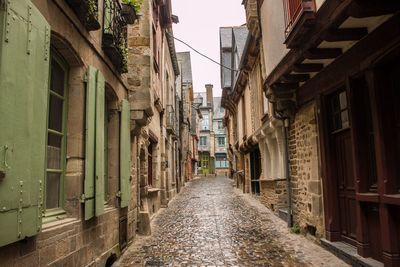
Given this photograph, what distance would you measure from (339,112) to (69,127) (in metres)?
4.07

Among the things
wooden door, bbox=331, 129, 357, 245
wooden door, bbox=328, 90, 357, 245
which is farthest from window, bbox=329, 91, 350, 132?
wooden door, bbox=331, 129, 357, 245

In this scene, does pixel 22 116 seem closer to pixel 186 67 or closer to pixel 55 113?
pixel 55 113

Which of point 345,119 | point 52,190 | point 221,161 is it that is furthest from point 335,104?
point 221,161

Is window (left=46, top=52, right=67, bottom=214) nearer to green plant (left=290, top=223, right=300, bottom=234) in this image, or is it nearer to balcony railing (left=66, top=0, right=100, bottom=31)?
balcony railing (left=66, top=0, right=100, bottom=31)

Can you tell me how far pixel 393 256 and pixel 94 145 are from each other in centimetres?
367

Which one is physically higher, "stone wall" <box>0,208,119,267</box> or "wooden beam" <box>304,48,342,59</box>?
"wooden beam" <box>304,48,342,59</box>

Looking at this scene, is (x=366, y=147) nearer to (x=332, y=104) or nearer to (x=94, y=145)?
(x=332, y=104)

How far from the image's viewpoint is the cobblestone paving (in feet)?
18.6

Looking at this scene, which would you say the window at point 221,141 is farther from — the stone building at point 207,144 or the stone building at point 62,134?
the stone building at point 62,134

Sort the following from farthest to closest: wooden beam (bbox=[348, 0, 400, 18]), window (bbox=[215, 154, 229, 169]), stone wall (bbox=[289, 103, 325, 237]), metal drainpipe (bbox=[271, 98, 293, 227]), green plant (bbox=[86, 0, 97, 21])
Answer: window (bbox=[215, 154, 229, 169]) < metal drainpipe (bbox=[271, 98, 293, 227]) < stone wall (bbox=[289, 103, 325, 237]) < green plant (bbox=[86, 0, 97, 21]) < wooden beam (bbox=[348, 0, 400, 18])

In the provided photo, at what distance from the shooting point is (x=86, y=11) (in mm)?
4289

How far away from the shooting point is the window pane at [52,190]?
3.98m

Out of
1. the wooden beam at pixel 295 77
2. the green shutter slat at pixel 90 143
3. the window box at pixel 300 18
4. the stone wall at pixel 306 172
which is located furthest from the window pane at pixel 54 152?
the stone wall at pixel 306 172

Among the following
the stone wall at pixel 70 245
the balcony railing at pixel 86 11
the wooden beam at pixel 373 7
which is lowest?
the stone wall at pixel 70 245
